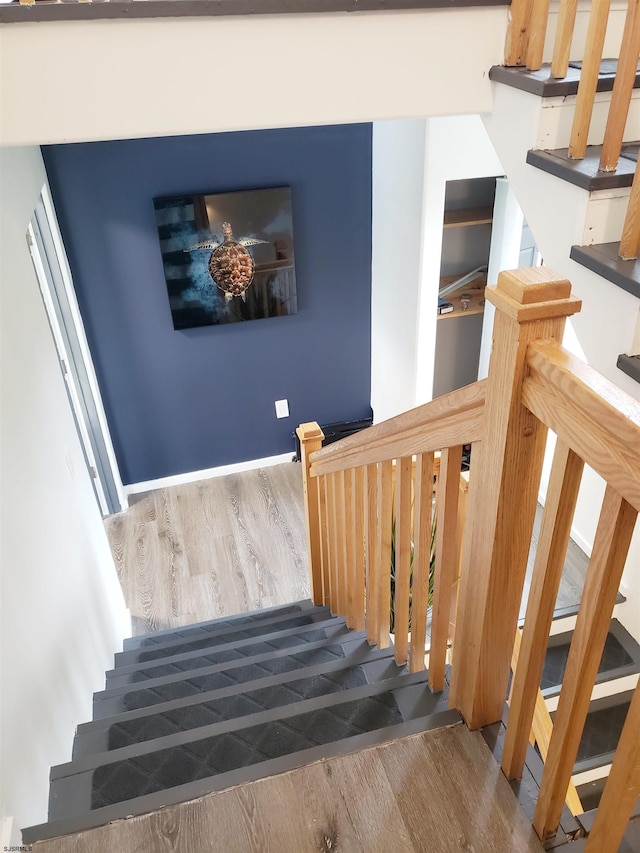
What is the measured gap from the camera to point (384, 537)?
1740 millimetres

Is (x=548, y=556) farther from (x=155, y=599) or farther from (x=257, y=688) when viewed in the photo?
(x=155, y=599)

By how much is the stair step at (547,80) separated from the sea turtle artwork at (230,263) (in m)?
2.32

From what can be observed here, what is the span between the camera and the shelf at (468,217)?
153 inches

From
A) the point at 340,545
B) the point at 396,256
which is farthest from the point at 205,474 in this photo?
the point at 340,545

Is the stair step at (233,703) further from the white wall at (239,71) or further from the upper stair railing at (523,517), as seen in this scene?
the white wall at (239,71)

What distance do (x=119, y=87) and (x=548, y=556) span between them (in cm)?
165

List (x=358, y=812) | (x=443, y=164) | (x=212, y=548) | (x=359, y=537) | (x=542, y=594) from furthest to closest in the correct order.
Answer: (x=212, y=548)
(x=443, y=164)
(x=359, y=537)
(x=358, y=812)
(x=542, y=594)

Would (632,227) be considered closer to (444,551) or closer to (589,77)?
(589,77)

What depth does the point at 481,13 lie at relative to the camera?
1864 mm

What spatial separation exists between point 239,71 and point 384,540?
1358 millimetres

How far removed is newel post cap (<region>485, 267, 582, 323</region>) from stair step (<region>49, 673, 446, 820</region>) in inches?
38.7

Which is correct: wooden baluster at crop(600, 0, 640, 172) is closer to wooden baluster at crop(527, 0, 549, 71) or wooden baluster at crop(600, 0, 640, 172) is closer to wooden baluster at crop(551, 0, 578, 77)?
wooden baluster at crop(551, 0, 578, 77)

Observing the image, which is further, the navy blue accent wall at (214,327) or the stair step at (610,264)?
the navy blue accent wall at (214,327)

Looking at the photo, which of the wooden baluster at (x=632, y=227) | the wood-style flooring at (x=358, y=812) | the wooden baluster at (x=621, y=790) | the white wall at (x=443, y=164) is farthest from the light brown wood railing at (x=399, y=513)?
the white wall at (x=443, y=164)
